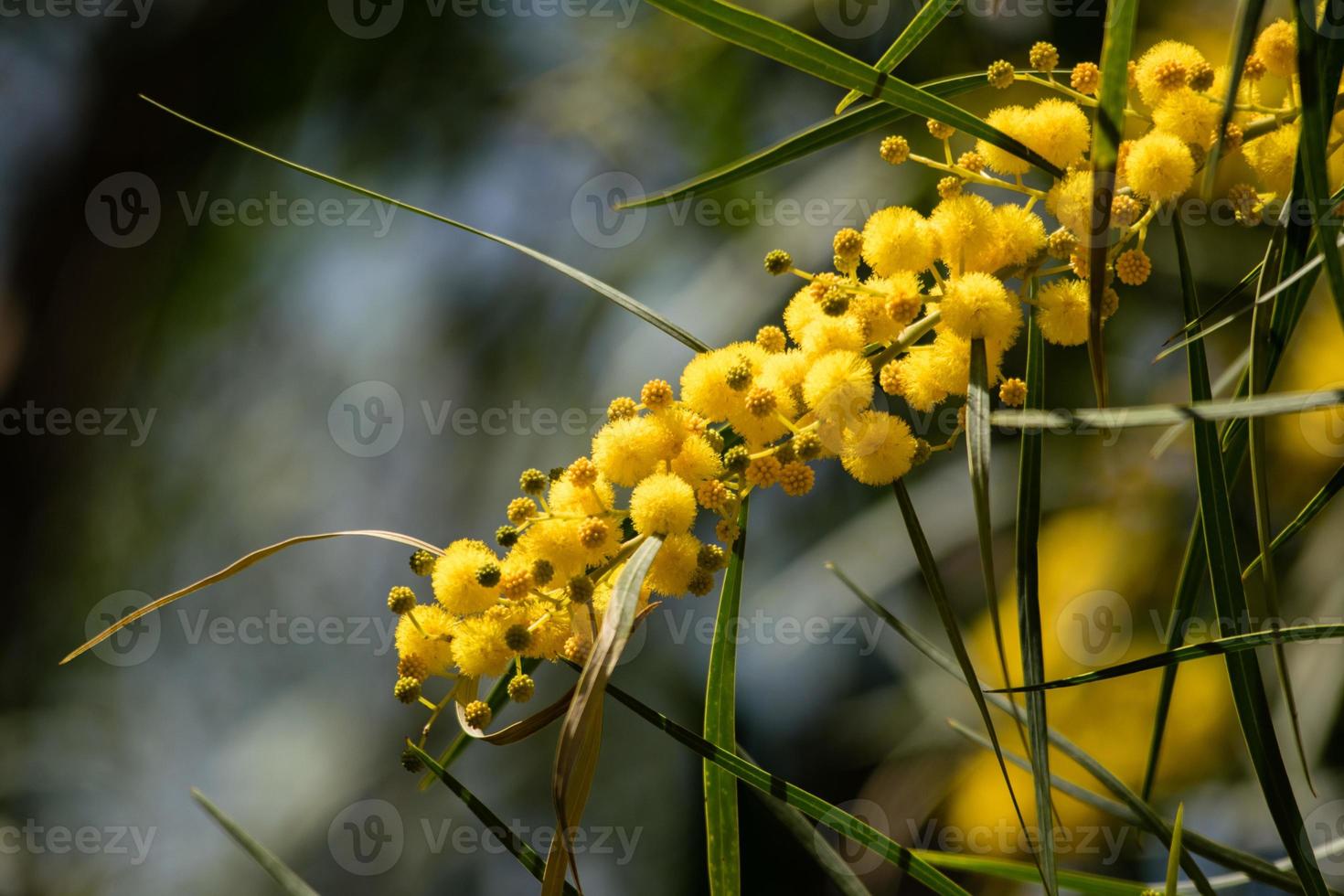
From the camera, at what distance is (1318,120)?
0.44 meters

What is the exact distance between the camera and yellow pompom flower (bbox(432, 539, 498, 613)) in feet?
1.89

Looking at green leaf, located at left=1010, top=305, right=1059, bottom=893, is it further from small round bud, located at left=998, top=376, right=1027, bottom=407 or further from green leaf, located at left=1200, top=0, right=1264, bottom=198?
green leaf, located at left=1200, top=0, right=1264, bottom=198

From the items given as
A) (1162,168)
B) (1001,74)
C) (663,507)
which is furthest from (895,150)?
(663,507)

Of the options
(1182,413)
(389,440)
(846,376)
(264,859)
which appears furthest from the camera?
(389,440)

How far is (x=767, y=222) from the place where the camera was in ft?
5.66

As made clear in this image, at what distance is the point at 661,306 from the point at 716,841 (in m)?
1.30

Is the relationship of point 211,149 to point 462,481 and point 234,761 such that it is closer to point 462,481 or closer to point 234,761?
point 462,481

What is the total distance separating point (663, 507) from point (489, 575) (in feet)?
0.34

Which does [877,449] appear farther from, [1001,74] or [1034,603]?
[1001,74]

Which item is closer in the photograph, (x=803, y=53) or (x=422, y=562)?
(x=803, y=53)

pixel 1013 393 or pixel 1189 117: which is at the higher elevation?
pixel 1189 117

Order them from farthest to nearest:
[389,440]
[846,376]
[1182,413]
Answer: [389,440] < [846,376] < [1182,413]

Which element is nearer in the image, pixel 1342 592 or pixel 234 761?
pixel 1342 592

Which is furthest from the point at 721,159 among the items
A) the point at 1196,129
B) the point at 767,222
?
the point at 1196,129
